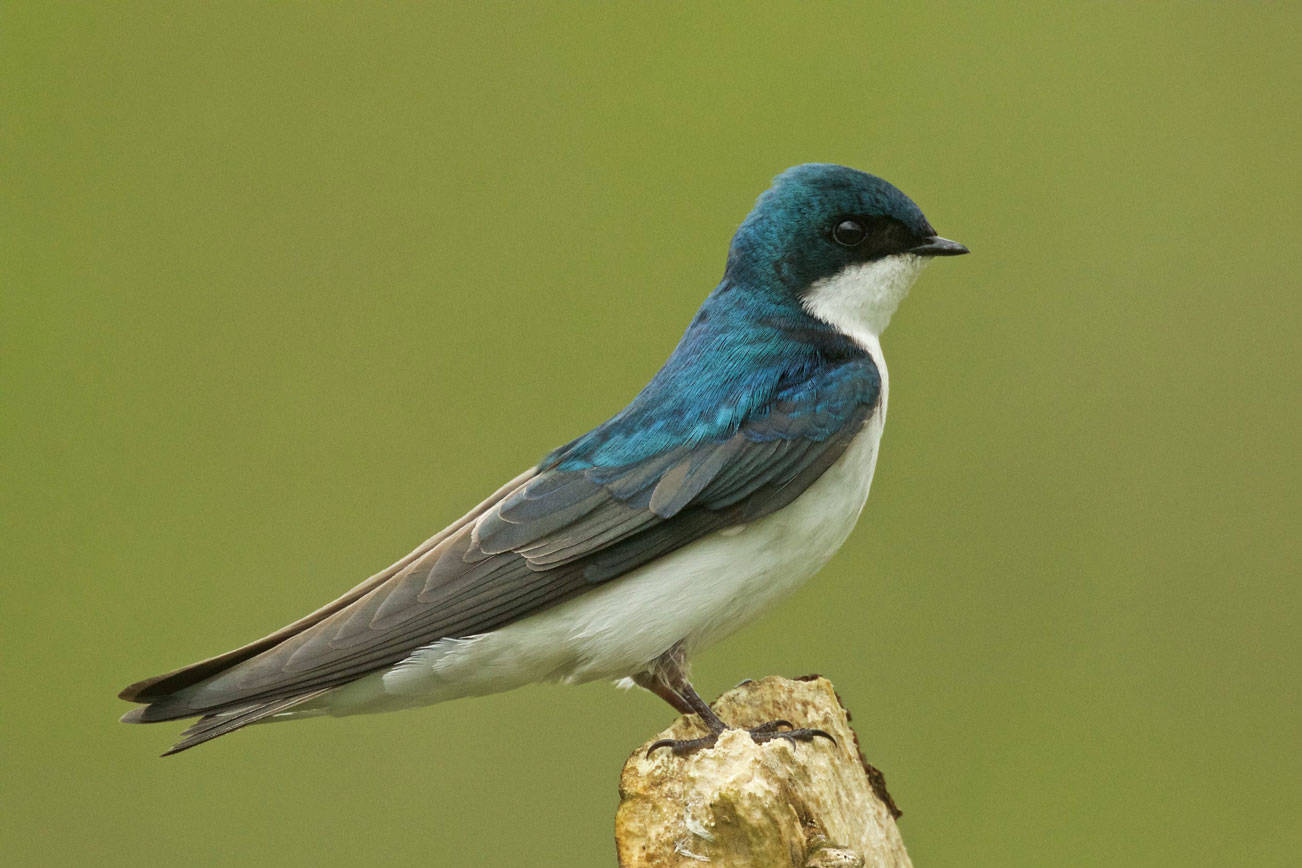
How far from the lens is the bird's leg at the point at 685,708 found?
6.40 ft

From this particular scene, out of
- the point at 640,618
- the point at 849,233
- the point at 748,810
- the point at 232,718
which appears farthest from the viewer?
the point at 849,233

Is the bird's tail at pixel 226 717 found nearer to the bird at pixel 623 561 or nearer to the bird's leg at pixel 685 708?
the bird at pixel 623 561

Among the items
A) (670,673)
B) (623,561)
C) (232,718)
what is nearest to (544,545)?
(623,561)

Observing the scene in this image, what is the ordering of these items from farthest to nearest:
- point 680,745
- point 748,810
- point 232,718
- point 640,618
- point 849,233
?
point 849,233
point 640,618
point 232,718
point 680,745
point 748,810

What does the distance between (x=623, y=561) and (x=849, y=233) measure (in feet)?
2.25

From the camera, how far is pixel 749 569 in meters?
2.20

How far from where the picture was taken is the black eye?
8.03ft

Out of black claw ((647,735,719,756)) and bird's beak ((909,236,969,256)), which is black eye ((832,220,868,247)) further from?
→ black claw ((647,735,719,756))

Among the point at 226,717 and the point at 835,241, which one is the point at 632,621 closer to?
the point at 226,717

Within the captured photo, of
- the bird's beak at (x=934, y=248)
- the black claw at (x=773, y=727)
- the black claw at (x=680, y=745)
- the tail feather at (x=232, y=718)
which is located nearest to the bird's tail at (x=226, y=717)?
the tail feather at (x=232, y=718)

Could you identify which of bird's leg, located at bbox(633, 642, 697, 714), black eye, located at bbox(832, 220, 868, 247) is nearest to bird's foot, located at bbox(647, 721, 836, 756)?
bird's leg, located at bbox(633, 642, 697, 714)

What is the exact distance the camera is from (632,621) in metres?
2.16

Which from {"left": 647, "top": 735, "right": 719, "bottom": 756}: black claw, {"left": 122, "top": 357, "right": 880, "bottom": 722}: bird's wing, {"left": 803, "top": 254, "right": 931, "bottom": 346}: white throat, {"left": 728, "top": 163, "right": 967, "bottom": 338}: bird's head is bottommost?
{"left": 647, "top": 735, "right": 719, "bottom": 756}: black claw

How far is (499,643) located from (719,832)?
494mm
